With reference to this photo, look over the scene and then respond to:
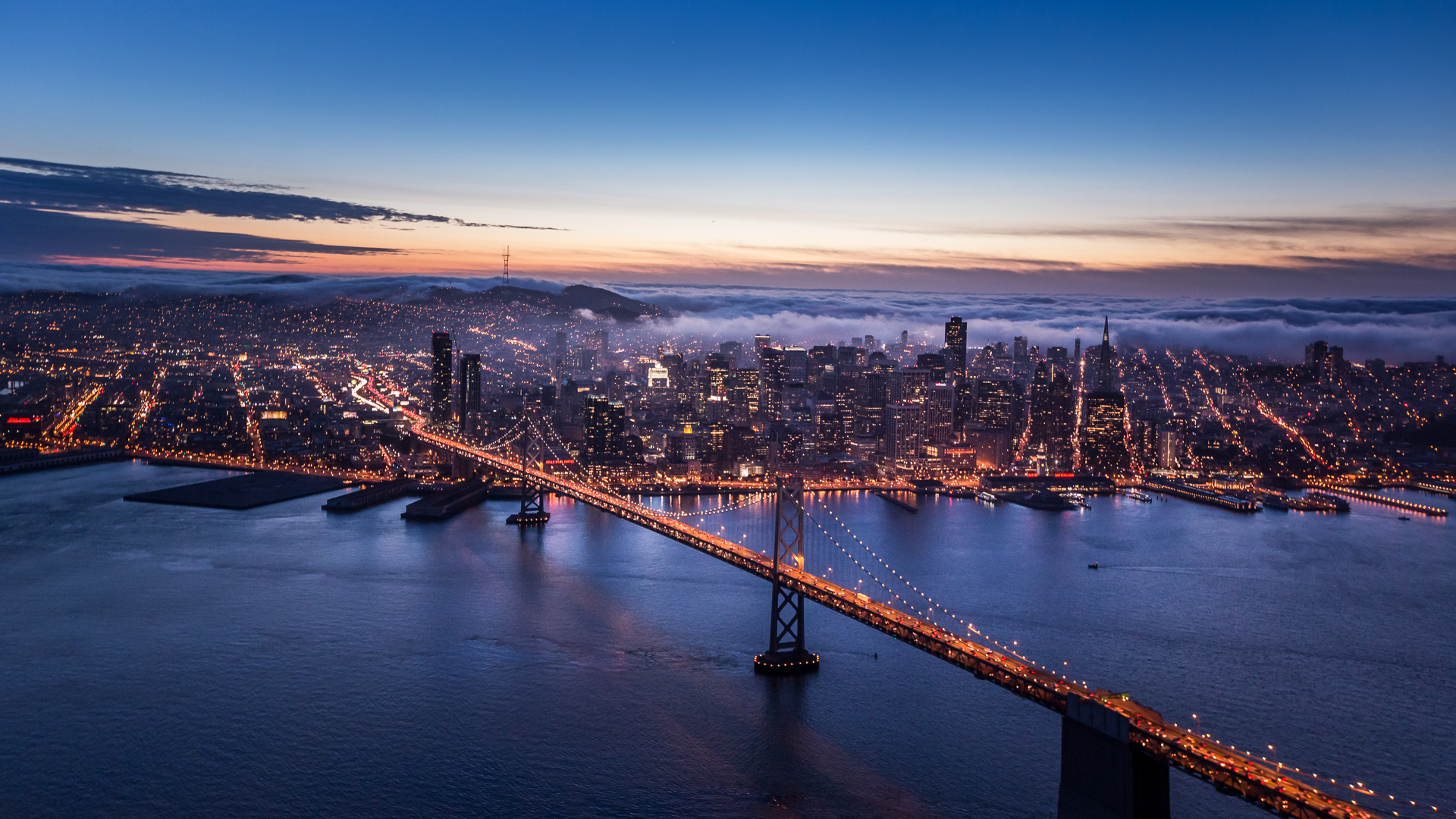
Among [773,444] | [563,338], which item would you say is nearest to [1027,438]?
[773,444]

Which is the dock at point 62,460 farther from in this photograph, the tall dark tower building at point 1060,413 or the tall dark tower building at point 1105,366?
the tall dark tower building at point 1105,366

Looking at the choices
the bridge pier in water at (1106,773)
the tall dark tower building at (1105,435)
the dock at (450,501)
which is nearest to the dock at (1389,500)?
the tall dark tower building at (1105,435)

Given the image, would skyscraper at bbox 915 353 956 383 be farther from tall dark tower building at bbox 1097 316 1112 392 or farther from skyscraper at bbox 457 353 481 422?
skyscraper at bbox 457 353 481 422

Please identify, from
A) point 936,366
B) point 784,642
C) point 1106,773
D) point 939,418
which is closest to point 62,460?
point 784,642

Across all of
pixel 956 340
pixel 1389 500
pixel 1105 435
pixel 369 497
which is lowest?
pixel 369 497

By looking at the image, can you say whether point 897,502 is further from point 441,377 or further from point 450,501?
point 441,377

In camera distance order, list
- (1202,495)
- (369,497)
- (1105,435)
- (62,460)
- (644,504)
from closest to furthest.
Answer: (369,497) < (644,504) < (1202,495) < (62,460) < (1105,435)
